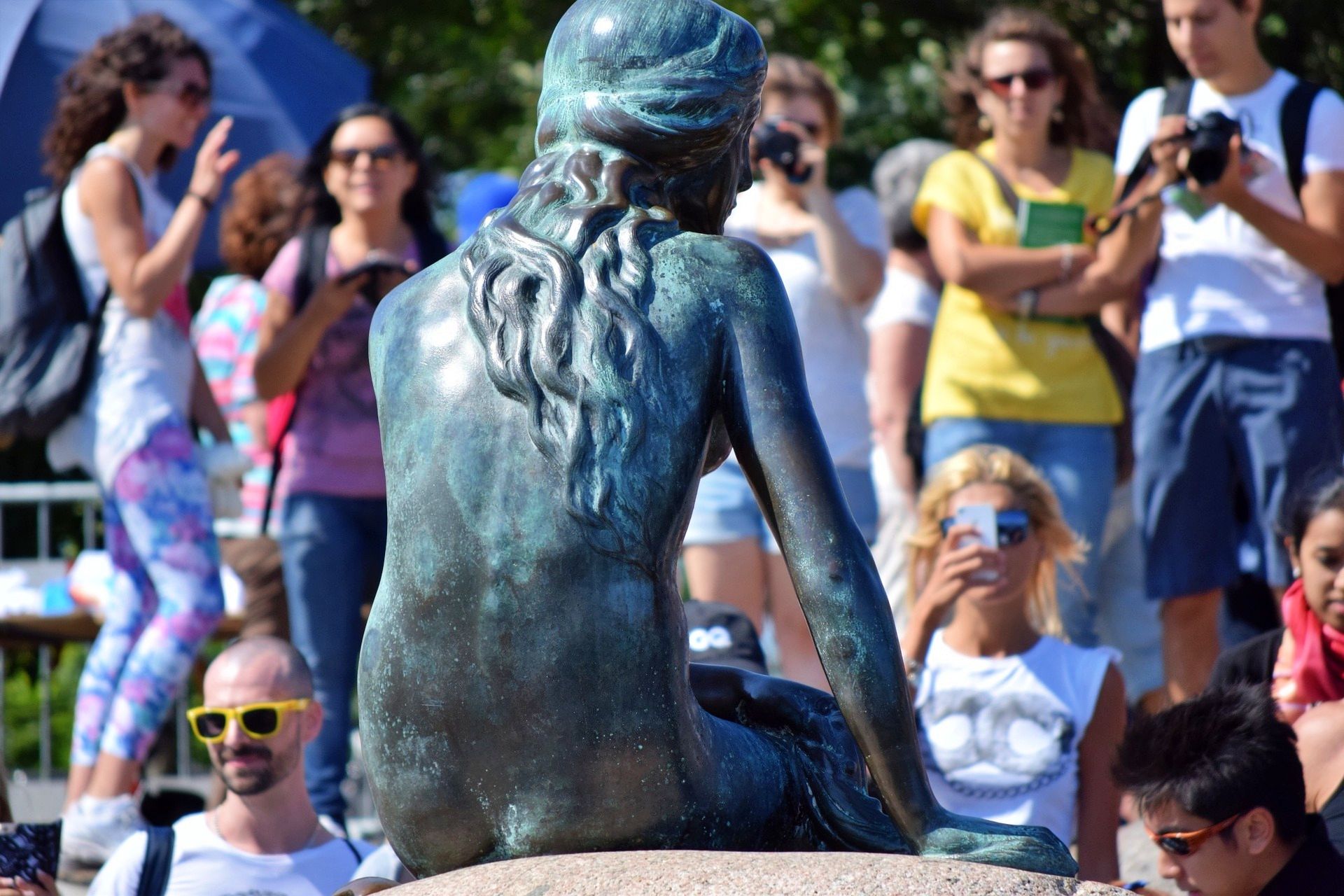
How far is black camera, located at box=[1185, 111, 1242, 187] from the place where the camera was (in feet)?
16.8

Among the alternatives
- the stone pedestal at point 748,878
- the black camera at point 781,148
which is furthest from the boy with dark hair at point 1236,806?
the black camera at point 781,148

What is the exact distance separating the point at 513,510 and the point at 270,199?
4.63m

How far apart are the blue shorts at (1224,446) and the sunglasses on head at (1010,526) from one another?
24.3 inches

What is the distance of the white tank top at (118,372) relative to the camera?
17.1 ft

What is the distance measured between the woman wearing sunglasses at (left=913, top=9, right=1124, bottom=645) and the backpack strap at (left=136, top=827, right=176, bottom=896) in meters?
2.61

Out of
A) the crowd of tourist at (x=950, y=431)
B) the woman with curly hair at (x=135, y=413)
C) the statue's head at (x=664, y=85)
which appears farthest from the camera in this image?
the woman with curly hair at (x=135, y=413)

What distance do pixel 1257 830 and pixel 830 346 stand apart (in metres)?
2.65

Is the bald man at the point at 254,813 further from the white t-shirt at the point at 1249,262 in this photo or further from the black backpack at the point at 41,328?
the white t-shirt at the point at 1249,262

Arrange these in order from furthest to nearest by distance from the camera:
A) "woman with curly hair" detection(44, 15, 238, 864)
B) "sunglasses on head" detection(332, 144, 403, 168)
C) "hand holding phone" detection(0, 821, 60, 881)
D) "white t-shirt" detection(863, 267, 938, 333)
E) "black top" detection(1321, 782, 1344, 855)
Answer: "white t-shirt" detection(863, 267, 938, 333), "sunglasses on head" detection(332, 144, 403, 168), "woman with curly hair" detection(44, 15, 238, 864), "black top" detection(1321, 782, 1344, 855), "hand holding phone" detection(0, 821, 60, 881)

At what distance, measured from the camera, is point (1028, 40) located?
589 centimetres

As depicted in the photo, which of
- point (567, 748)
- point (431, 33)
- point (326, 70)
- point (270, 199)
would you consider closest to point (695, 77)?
point (567, 748)

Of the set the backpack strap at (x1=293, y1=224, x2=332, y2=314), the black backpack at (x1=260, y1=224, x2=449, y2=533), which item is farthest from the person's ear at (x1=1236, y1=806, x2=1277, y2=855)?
the backpack strap at (x1=293, y1=224, x2=332, y2=314)

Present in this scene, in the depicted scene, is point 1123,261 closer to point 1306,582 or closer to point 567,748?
point 1306,582

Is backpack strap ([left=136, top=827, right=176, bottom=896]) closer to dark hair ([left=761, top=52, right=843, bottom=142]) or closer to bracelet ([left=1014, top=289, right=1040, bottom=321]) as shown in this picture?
bracelet ([left=1014, top=289, right=1040, bottom=321])
